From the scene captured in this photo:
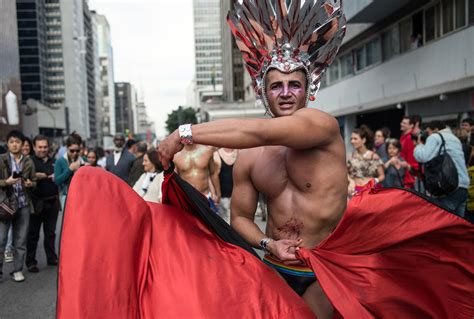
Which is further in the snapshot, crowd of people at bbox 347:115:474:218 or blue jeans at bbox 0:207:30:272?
blue jeans at bbox 0:207:30:272

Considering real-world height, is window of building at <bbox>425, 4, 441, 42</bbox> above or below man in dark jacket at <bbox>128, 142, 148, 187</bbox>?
above

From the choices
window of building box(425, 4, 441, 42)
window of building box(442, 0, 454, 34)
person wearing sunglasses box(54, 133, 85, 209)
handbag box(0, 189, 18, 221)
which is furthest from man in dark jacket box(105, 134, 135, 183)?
window of building box(425, 4, 441, 42)

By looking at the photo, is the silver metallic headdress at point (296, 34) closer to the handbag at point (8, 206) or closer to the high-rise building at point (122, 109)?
the handbag at point (8, 206)

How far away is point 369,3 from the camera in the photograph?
51.9 ft

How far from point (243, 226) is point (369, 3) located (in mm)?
15033

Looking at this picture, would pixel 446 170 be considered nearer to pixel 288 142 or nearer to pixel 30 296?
pixel 288 142

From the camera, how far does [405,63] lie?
15.9 metres

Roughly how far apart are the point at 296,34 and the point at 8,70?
133ft

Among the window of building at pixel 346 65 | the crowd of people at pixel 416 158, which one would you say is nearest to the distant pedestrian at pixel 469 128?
the crowd of people at pixel 416 158

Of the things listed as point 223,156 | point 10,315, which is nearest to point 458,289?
point 10,315

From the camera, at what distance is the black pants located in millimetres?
6547

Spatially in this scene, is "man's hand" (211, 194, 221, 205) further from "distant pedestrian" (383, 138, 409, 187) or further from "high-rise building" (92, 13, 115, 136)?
"high-rise building" (92, 13, 115, 136)

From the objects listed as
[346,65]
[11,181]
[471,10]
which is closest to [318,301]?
[11,181]

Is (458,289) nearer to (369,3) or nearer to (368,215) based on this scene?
(368,215)
